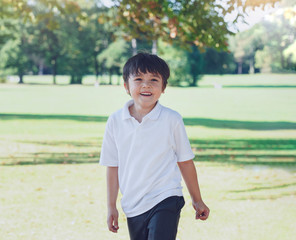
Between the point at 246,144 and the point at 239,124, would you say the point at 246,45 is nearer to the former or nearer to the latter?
the point at 239,124

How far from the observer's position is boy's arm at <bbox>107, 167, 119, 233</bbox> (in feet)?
10.3

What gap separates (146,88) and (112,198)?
0.76m

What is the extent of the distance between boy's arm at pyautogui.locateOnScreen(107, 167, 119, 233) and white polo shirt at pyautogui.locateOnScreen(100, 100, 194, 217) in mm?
154

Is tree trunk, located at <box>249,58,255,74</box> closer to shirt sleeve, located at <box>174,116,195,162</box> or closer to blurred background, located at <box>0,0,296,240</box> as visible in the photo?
blurred background, located at <box>0,0,296,240</box>

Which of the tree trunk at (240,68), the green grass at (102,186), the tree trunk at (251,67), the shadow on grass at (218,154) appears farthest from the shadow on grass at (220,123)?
the tree trunk at (240,68)

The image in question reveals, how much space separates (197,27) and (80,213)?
5.21 m

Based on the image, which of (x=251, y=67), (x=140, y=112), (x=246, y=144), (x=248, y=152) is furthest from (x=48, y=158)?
(x=251, y=67)

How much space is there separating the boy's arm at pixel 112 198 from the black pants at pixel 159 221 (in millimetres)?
204

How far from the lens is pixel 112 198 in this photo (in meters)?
3.12

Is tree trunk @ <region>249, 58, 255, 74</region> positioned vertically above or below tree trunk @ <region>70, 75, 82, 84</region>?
above

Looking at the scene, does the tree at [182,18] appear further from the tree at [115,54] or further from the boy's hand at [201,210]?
the tree at [115,54]

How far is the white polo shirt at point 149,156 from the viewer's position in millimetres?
2877

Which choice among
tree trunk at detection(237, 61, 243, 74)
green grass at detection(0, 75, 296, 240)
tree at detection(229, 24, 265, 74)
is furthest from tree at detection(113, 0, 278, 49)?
tree trunk at detection(237, 61, 243, 74)

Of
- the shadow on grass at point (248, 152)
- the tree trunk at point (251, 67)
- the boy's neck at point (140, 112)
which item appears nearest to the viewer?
the boy's neck at point (140, 112)
